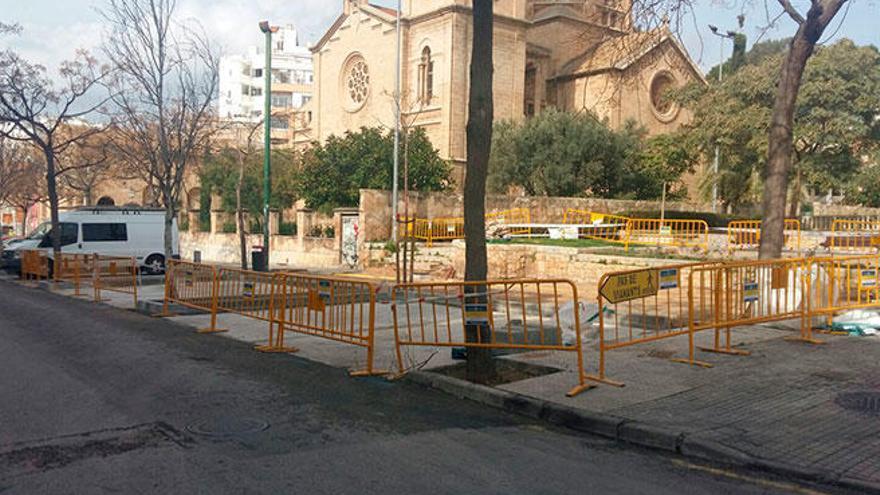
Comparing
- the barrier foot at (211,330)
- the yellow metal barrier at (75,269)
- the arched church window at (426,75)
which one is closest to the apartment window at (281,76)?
the arched church window at (426,75)

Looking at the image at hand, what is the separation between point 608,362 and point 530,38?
45.5 metres

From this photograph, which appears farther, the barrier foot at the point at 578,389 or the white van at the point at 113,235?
the white van at the point at 113,235

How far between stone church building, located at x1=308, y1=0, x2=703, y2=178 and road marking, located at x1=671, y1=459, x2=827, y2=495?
A: 33.3 metres

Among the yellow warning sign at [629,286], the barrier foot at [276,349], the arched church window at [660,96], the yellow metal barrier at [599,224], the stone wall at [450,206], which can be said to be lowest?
the barrier foot at [276,349]

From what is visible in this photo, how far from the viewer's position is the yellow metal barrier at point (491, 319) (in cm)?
801

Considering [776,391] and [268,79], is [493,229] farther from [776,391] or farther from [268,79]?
[776,391]

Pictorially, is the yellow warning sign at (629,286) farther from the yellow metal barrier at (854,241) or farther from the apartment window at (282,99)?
the apartment window at (282,99)

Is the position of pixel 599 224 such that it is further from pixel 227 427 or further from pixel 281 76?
pixel 281 76

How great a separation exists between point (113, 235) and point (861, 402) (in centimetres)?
2391

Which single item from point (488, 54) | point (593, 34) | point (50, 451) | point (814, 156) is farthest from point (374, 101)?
point (50, 451)

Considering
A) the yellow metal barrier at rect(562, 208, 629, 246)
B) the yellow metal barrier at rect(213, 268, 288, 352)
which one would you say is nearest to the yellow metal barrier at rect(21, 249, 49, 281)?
the yellow metal barrier at rect(213, 268, 288, 352)

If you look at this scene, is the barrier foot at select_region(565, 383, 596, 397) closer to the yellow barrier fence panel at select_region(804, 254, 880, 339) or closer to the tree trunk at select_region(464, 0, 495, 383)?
the tree trunk at select_region(464, 0, 495, 383)

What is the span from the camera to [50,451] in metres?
5.56

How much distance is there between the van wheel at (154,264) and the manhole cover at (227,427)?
2047cm
